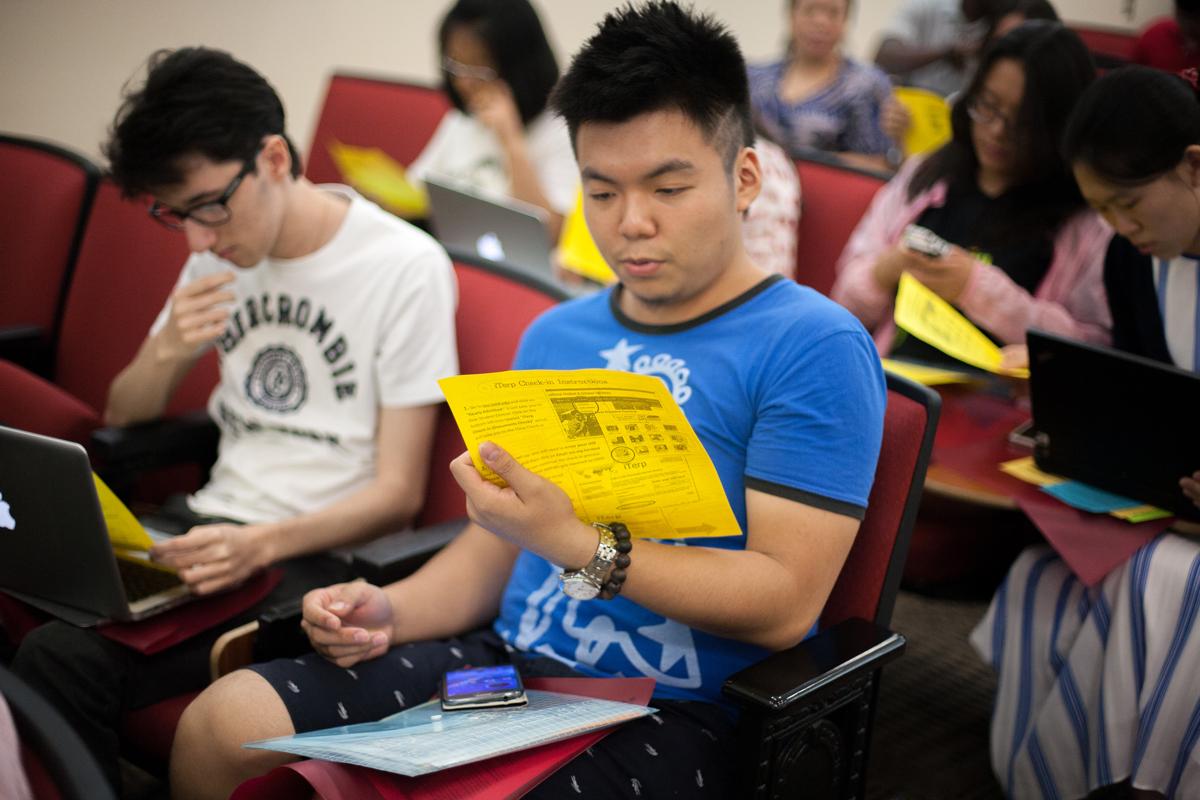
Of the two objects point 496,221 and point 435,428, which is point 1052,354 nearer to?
point 435,428

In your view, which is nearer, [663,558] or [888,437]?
[663,558]

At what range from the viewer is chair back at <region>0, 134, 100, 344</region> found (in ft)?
7.76

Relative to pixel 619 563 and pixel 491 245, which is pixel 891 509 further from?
pixel 491 245

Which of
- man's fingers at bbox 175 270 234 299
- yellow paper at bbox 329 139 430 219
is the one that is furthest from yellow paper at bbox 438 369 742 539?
yellow paper at bbox 329 139 430 219

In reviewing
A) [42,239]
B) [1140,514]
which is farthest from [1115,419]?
[42,239]

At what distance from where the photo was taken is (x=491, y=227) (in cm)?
239

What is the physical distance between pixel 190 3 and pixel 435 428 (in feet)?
8.12

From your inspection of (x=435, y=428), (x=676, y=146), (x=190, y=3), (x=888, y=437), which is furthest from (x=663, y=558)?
(x=190, y=3)

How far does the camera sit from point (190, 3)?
3.56 meters

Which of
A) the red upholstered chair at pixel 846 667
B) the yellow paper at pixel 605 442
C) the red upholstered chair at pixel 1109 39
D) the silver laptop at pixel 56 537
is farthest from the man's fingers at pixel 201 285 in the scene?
the red upholstered chair at pixel 1109 39

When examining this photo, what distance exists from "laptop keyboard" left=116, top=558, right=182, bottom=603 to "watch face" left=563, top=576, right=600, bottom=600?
0.69 m

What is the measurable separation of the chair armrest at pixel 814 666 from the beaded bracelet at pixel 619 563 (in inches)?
5.8

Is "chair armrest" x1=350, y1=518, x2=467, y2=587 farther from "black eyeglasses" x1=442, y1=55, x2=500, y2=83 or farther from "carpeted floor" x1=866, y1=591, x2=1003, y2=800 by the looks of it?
"black eyeglasses" x1=442, y1=55, x2=500, y2=83

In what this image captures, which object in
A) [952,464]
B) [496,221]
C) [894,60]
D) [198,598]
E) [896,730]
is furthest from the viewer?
[894,60]
